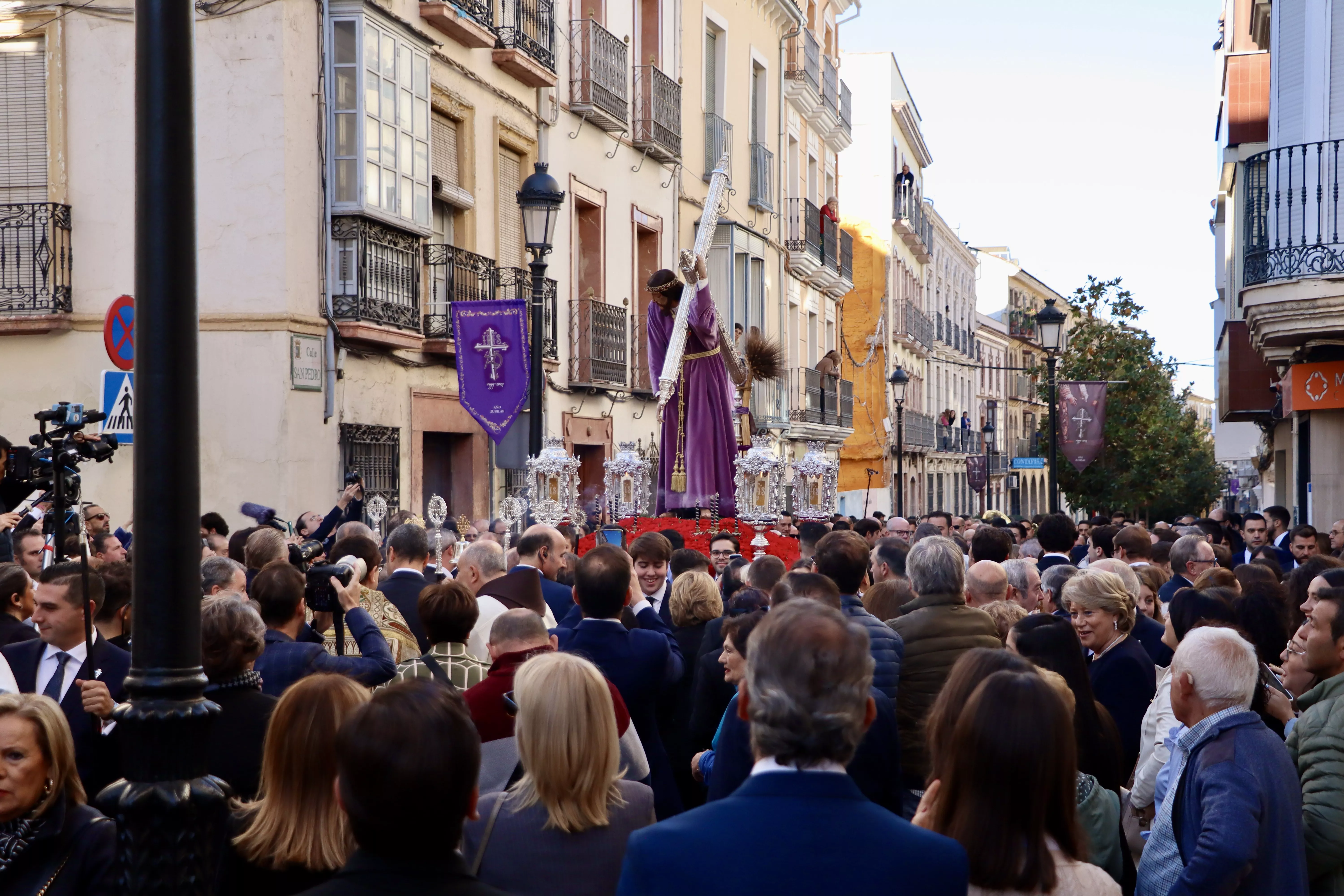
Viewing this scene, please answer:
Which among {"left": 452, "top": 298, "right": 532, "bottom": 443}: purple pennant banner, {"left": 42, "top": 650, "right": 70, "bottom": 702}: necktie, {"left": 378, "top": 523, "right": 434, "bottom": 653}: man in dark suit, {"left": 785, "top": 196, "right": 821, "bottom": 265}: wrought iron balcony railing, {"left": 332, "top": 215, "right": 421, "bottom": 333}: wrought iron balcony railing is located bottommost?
{"left": 42, "top": 650, "right": 70, "bottom": 702}: necktie

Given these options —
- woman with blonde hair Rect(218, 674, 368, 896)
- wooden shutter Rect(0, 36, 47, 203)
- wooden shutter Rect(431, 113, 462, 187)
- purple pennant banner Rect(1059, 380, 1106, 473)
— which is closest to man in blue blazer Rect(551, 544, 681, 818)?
woman with blonde hair Rect(218, 674, 368, 896)

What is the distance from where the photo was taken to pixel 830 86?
32.8 m

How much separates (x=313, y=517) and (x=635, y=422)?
11161 mm

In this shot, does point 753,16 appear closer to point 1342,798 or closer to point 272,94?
point 272,94

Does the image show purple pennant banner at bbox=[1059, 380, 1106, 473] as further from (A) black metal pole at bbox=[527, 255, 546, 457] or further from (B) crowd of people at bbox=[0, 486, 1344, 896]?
(B) crowd of people at bbox=[0, 486, 1344, 896]

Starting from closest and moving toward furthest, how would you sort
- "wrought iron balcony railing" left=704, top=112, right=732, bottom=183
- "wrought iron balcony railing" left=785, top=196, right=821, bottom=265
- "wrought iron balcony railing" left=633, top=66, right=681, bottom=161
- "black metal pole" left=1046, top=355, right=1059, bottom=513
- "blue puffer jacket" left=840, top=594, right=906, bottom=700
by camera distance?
Answer: "blue puffer jacket" left=840, top=594, right=906, bottom=700, "black metal pole" left=1046, top=355, right=1059, bottom=513, "wrought iron balcony railing" left=633, top=66, right=681, bottom=161, "wrought iron balcony railing" left=704, top=112, right=732, bottom=183, "wrought iron balcony railing" left=785, top=196, right=821, bottom=265

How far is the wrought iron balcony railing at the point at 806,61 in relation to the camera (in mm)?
29094

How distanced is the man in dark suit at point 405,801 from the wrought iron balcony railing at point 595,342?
1612cm

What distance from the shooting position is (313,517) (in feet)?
34.6

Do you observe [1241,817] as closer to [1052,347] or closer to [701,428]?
[701,428]

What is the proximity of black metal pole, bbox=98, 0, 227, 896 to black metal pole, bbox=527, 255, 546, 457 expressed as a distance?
829cm

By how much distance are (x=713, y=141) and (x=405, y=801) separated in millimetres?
22668

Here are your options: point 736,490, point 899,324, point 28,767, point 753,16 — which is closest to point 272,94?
point 736,490

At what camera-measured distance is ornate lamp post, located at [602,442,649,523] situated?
1212 cm
